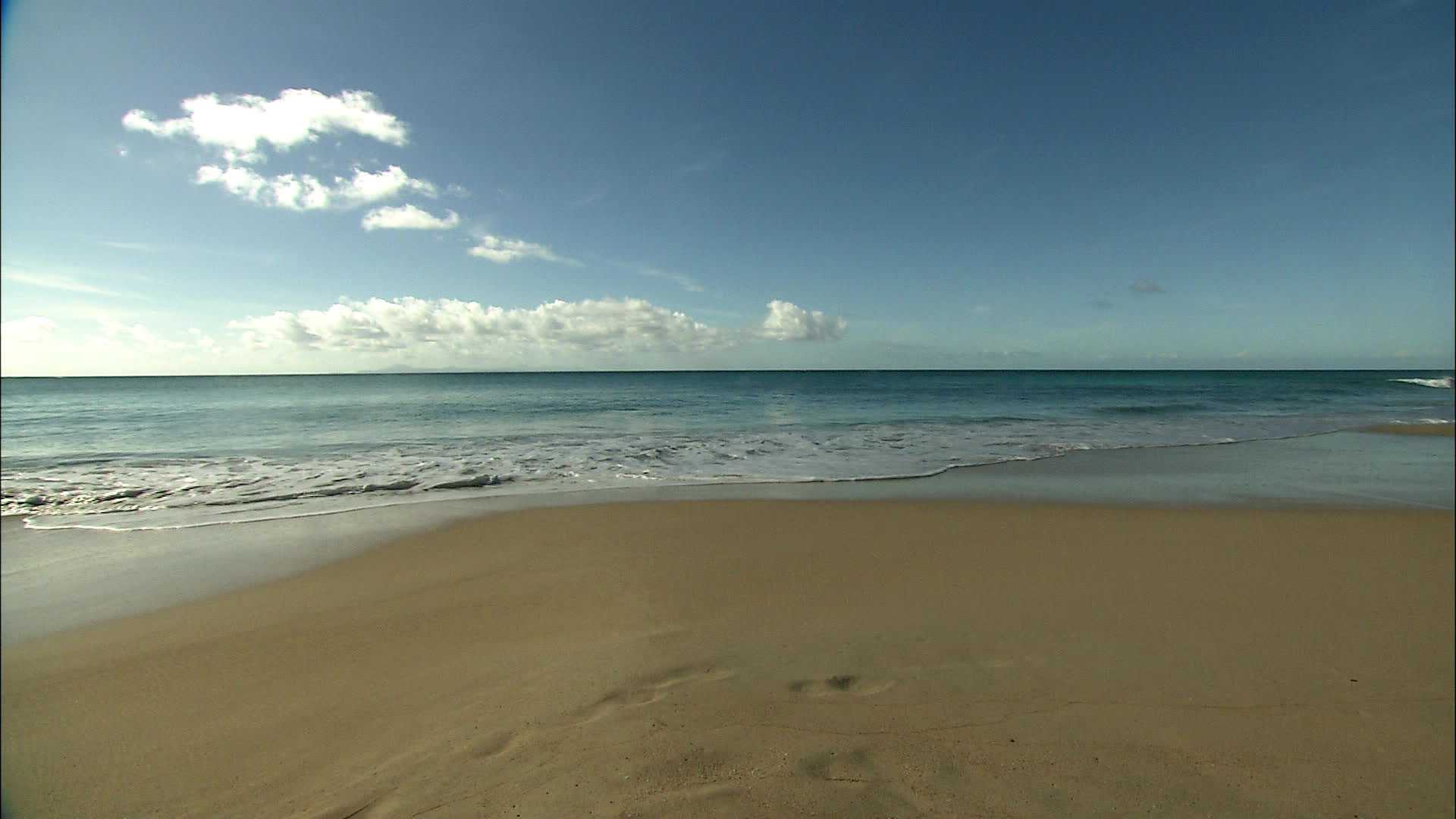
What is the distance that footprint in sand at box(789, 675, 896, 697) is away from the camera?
3699mm

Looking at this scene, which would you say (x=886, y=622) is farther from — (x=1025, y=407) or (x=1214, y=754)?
(x=1025, y=407)

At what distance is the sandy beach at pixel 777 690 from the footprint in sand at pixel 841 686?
24mm

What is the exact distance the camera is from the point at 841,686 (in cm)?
378

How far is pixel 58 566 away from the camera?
6.65 metres

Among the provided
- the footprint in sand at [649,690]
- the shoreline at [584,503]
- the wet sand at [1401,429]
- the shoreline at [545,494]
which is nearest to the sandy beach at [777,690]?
the footprint in sand at [649,690]

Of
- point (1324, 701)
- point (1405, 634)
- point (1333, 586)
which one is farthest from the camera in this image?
point (1333, 586)

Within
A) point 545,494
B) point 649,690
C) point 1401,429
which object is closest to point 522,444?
point 545,494

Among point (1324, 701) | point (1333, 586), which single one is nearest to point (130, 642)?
point (1324, 701)

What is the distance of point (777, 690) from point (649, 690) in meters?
0.83

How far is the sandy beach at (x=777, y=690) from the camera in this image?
2.88 m

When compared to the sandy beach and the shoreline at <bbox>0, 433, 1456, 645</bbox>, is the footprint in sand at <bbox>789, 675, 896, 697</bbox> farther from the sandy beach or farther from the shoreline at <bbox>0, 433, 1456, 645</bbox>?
the shoreline at <bbox>0, 433, 1456, 645</bbox>

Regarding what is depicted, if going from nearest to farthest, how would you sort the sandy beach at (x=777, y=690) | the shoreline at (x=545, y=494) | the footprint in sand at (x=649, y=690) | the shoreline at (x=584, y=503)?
the sandy beach at (x=777, y=690), the footprint in sand at (x=649, y=690), the shoreline at (x=584, y=503), the shoreline at (x=545, y=494)

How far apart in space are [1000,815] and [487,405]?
1561 inches

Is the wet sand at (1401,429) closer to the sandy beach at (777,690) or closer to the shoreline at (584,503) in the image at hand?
the shoreline at (584,503)
